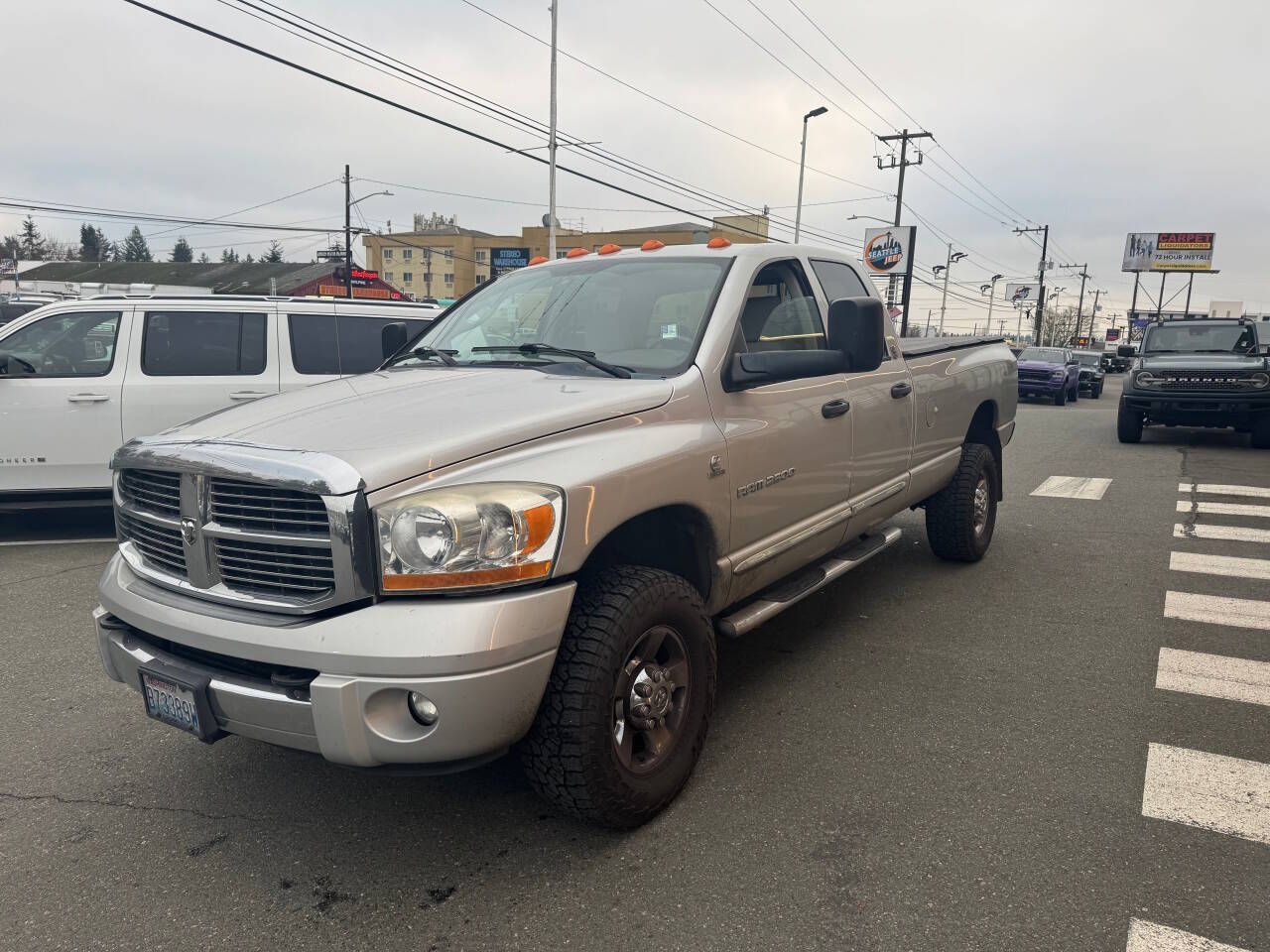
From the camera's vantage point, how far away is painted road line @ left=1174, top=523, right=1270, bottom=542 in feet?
23.1

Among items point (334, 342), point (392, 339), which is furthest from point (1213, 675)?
point (334, 342)

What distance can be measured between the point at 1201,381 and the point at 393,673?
13.3 meters

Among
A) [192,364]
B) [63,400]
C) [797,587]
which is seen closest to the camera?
[797,587]

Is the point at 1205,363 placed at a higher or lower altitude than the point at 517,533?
higher

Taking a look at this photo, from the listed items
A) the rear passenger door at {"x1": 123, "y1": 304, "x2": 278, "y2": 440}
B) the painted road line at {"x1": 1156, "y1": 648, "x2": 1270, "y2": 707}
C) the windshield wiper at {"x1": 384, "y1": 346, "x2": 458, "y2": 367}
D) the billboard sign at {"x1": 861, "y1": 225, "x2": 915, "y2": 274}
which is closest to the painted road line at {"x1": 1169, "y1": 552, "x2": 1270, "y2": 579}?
the painted road line at {"x1": 1156, "y1": 648, "x2": 1270, "y2": 707}

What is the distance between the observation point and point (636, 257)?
3.93 metres

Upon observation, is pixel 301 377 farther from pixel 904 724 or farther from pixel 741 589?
pixel 904 724

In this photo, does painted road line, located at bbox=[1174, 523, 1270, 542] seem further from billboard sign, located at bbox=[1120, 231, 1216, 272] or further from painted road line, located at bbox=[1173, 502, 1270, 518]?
billboard sign, located at bbox=[1120, 231, 1216, 272]

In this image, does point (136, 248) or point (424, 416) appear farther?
point (136, 248)

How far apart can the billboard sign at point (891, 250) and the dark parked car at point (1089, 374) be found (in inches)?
330

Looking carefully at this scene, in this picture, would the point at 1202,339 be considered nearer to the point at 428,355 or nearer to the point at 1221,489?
the point at 1221,489

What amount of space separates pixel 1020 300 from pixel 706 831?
75.4m

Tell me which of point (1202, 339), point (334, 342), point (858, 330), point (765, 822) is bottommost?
point (765, 822)

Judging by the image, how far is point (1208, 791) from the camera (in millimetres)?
3104
